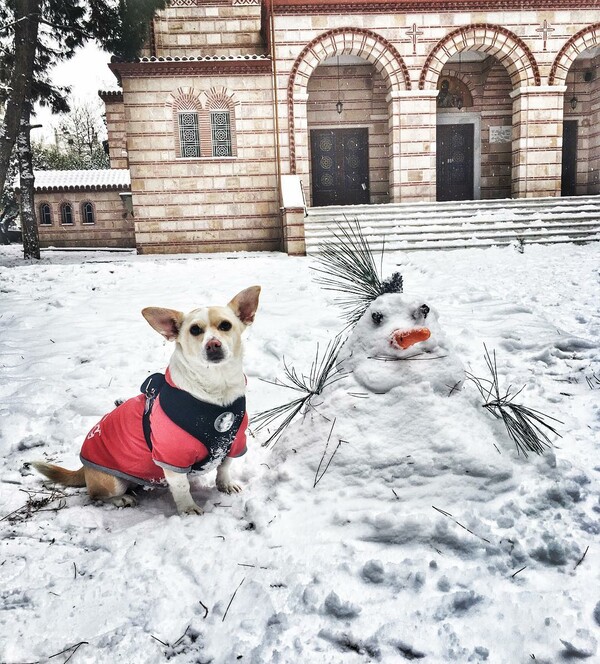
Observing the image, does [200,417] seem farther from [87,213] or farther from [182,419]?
[87,213]

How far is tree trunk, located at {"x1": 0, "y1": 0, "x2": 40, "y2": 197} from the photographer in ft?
39.0

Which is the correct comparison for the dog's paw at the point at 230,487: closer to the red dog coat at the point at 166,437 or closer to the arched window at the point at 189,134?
the red dog coat at the point at 166,437

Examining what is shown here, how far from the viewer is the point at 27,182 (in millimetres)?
16156

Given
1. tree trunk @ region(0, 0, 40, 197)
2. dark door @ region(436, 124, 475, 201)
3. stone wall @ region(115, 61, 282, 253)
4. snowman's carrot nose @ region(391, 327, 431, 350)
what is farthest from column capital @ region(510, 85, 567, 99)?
snowman's carrot nose @ region(391, 327, 431, 350)

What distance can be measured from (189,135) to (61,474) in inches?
574

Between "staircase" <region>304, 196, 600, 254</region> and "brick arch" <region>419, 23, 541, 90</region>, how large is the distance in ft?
12.8

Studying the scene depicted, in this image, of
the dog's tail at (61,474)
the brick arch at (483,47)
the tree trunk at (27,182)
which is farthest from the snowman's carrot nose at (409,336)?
the tree trunk at (27,182)

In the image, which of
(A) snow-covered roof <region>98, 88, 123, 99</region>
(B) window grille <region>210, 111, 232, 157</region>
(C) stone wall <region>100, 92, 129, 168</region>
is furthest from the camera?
(C) stone wall <region>100, 92, 129, 168</region>

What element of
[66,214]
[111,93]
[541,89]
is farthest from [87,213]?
[541,89]

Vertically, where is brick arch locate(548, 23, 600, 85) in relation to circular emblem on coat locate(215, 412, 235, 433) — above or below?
above

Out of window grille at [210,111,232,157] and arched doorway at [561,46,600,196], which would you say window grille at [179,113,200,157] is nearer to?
window grille at [210,111,232,157]

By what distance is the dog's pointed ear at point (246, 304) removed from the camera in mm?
2799

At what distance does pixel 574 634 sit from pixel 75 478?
2610 millimetres

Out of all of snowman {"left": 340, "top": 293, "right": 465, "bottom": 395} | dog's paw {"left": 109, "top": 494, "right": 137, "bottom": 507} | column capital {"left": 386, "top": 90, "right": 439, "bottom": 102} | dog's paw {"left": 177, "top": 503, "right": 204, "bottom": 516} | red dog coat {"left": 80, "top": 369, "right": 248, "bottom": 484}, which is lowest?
dog's paw {"left": 109, "top": 494, "right": 137, "bottom": 507}
